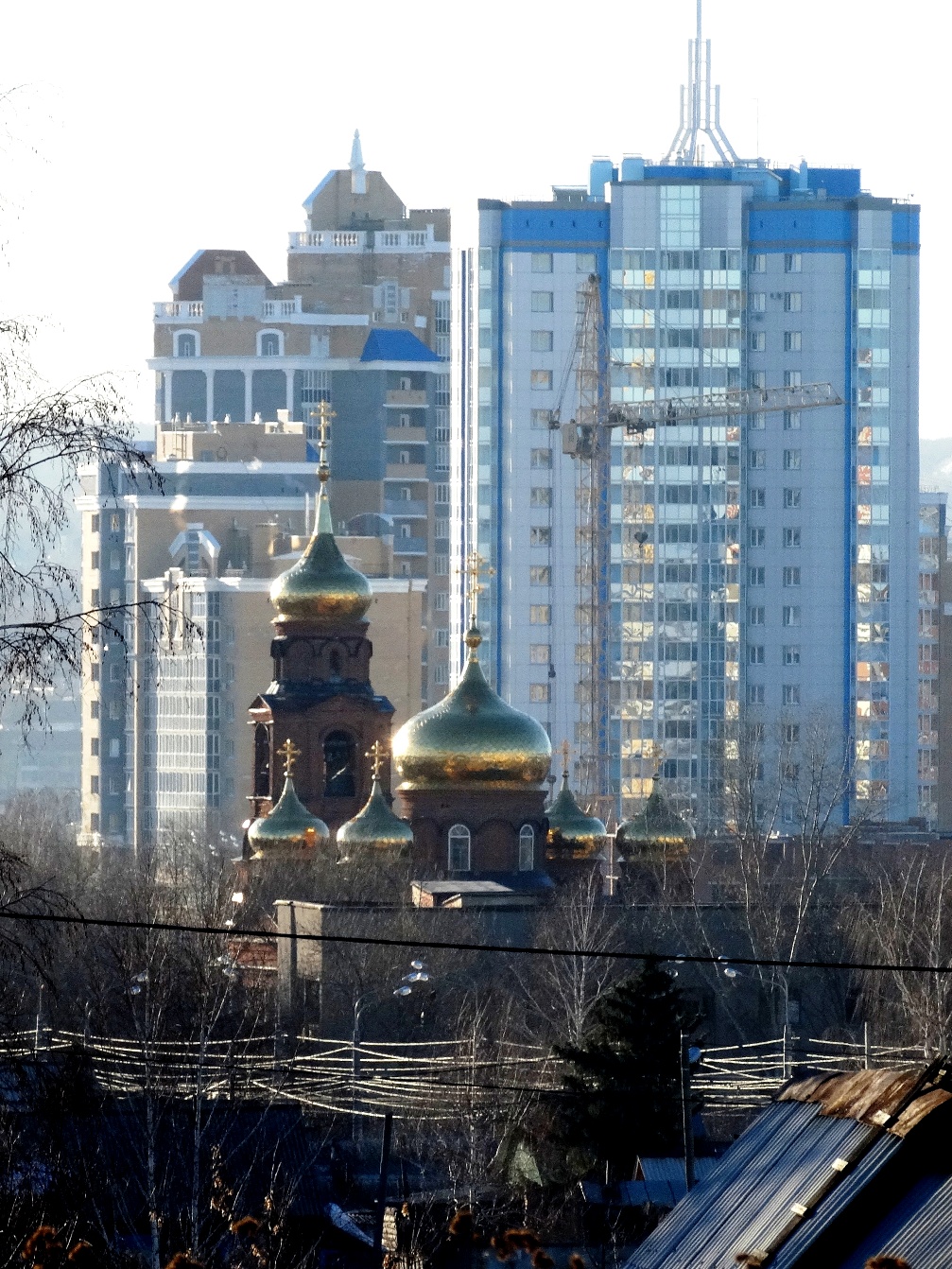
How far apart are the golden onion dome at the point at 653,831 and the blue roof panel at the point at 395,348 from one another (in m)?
77.2

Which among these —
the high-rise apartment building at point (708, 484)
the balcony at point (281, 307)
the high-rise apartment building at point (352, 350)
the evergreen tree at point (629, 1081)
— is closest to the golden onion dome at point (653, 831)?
the evergreen tree at point (629, 1081)

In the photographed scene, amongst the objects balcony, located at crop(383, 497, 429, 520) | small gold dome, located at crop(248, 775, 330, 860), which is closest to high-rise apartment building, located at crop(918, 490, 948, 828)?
balcony, located at crop(383, 497, 429, 520)

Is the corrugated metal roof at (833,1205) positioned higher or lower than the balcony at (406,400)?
lower

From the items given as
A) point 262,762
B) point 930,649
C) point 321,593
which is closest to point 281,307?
point 930,649

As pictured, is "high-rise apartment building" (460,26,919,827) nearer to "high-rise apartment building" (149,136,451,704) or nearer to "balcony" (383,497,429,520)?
"high-rise apartment building" (149,136,451,704)

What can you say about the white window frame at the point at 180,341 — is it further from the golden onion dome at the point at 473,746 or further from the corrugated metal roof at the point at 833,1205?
the corrugated metal roof at the point at 833,1205

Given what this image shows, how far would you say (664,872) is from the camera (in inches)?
2185

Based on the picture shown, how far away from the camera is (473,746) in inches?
2084

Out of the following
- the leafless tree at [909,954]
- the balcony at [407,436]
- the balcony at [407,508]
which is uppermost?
the balcony at [407,436]

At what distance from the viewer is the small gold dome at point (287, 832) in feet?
177

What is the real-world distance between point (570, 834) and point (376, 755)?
13.0ft

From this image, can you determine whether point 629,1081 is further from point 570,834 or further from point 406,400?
point 406,400

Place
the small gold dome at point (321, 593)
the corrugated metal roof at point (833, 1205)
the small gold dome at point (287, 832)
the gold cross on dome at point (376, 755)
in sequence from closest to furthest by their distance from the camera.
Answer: the corrugated metal roof at point (833, 1205) < the small gold dome at point (287, 832) < the gold cross on dome at point (376, 755) < the small gold dome at point (321, 593)

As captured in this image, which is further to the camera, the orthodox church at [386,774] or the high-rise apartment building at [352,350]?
the high-rise apartment building at [352,350]
